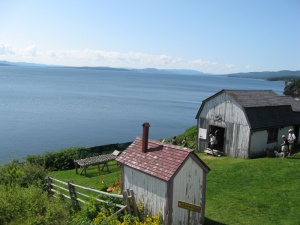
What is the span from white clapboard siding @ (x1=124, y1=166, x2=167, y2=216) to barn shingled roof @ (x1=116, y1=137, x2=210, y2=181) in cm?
27

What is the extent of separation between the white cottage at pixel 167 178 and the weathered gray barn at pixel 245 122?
13520mm

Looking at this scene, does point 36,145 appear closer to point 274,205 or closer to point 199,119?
point 199,119

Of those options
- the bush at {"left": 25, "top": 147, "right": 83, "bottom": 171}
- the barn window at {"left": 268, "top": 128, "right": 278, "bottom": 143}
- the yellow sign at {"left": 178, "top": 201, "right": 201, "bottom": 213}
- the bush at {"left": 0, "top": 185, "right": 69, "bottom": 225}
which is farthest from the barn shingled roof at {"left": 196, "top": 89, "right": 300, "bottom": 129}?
the bush at {"left": 0, "top": 185, "right": 69, "bottom": 225}

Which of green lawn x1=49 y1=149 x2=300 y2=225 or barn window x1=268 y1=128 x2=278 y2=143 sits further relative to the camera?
barn window x1=268 y1=128 x2=278 y2=143

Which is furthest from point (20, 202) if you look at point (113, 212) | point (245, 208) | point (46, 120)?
point (46, 120)

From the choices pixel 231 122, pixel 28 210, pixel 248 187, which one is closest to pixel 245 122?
pixel 231 122

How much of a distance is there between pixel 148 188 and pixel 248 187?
8304 millimetres

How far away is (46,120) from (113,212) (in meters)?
51.0

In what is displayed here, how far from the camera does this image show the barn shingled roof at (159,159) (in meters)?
12.2

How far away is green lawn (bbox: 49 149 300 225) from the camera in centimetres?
1461

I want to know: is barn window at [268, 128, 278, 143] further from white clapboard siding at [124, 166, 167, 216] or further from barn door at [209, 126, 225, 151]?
white clapboard siding at [124, 166, 167, 216]

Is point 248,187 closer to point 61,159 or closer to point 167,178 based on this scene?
point 167,178

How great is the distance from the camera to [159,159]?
1280 cm

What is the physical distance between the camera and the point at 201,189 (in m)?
13.0
